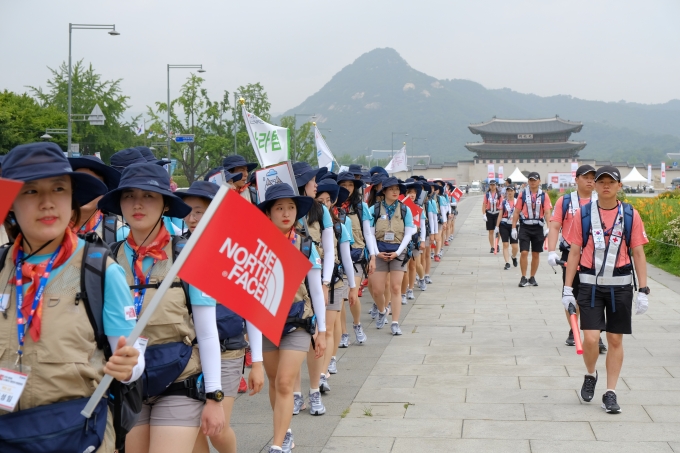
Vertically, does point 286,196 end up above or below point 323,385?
above

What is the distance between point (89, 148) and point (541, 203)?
130ft

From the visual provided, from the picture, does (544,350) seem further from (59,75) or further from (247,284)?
(59,75)

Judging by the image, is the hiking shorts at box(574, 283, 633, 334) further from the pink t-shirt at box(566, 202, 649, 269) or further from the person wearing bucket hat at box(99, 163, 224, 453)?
the person wearing bucket hat at box(99, 163, 224, 453)

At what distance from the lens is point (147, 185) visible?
3.44 metres

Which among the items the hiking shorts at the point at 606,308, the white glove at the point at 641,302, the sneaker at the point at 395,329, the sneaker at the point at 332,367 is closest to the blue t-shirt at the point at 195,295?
the hiking shorts at the point at 606,308

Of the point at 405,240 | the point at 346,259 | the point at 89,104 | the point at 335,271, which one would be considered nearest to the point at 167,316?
the point at 335,271

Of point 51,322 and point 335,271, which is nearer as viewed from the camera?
point 51,322

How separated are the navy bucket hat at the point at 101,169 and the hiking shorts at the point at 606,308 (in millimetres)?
3709

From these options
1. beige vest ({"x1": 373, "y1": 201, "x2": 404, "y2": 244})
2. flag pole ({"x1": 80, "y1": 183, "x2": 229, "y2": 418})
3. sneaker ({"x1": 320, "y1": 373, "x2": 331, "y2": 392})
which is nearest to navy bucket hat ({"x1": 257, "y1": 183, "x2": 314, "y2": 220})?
sneaker ({"x1": 320, "y1": 373, "x2": 331, "y2": 392})

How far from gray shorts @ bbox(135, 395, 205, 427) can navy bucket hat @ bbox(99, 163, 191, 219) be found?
80 cm

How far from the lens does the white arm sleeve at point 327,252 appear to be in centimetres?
645

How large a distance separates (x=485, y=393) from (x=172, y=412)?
3.90m

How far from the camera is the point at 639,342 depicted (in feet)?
29.1

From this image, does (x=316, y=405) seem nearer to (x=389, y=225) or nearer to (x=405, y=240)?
(x=405, y=240)
